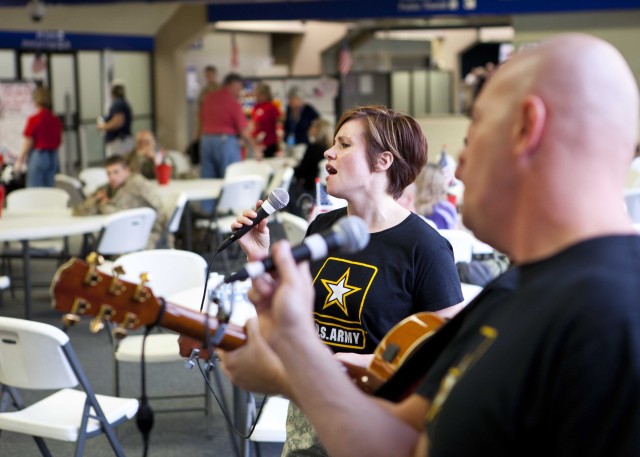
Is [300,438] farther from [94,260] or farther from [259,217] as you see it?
[94,260]

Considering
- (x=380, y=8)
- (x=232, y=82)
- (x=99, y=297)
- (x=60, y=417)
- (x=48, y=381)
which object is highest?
(x=380, y=8)

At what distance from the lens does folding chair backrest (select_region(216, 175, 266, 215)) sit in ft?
25.9

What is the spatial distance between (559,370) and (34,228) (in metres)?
5.45

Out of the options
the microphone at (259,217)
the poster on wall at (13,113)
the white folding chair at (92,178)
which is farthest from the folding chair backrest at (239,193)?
the microphone at (259,217)

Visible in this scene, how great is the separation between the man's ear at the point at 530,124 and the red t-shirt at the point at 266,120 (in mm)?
11347

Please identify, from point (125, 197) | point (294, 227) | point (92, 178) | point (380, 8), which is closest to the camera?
point (294, 227)

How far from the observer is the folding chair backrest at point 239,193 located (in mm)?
7887

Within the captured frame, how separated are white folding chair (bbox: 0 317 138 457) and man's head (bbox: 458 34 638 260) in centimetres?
240

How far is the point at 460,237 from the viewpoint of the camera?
15.6ft

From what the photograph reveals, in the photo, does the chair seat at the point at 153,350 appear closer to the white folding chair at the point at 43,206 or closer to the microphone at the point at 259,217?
the microphone at the point at 259,217

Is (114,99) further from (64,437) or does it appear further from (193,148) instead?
(64,437)

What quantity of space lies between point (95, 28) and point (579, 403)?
14483 millimetres

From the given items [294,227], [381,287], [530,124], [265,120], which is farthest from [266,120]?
[530,124]

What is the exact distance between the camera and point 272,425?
332 cm
